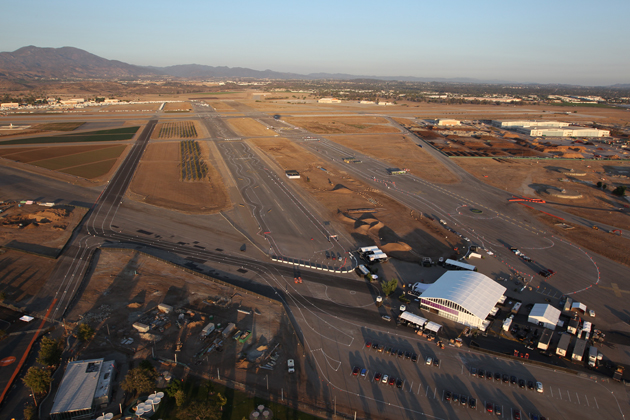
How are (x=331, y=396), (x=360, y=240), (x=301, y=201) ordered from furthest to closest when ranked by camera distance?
(x=301, y=201) → (x=360, y=240) → (x=331, y=396)

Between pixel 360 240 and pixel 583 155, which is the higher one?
pixel 583 155

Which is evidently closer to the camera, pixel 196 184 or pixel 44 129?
pixel 196 184

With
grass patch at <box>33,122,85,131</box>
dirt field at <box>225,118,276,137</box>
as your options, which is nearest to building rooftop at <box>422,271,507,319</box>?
dirt field at <box>225,118,276,137</box>

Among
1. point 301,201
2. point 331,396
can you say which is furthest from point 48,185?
point 331,396

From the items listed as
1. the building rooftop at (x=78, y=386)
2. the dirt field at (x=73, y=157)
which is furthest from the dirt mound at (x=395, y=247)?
the dirt field at (x=73, y=157)

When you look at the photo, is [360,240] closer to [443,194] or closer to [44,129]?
[443,194]

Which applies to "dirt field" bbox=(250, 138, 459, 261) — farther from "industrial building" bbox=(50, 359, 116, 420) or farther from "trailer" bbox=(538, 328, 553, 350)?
"industrial building" bbox=(50, 359, 116, 420)

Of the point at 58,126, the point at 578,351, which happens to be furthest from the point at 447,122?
the point at 58,126
